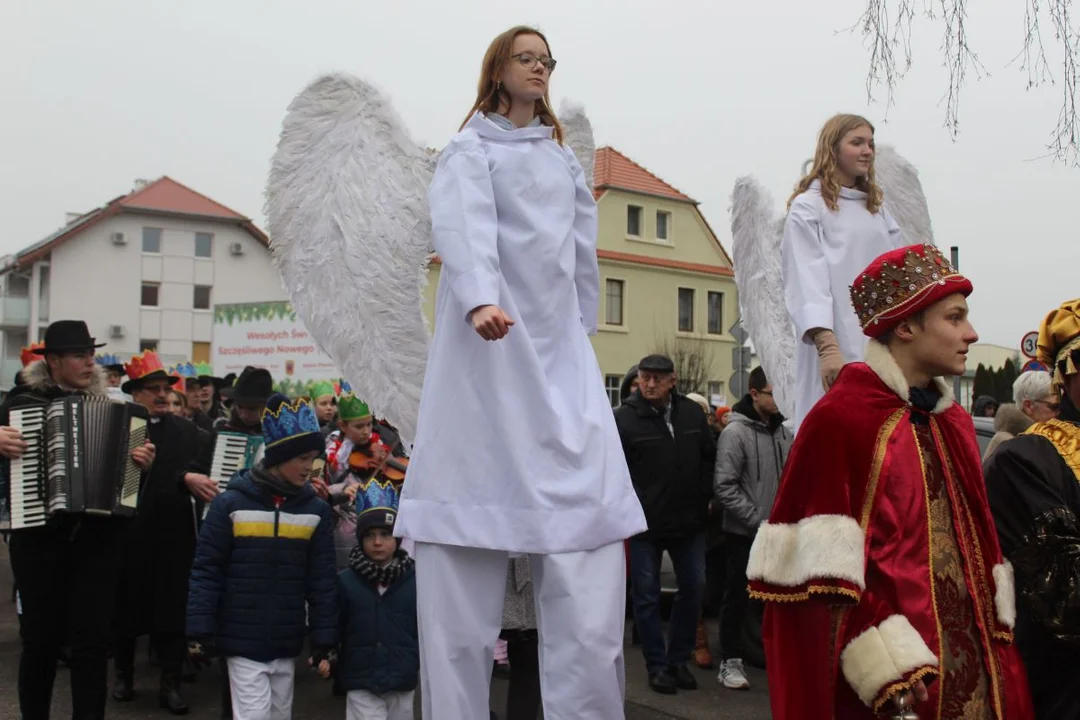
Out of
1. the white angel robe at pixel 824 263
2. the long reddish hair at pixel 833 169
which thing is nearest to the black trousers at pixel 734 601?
the white angel robe at pixel 824 263

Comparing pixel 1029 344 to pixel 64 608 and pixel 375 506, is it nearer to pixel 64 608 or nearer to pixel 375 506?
pixel 375 506

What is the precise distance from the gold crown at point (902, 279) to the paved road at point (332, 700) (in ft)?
12.3

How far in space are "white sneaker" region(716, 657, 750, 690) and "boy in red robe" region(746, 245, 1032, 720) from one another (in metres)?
4.16

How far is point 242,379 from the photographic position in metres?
7.00

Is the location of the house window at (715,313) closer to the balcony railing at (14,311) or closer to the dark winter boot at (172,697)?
the balcony railing at (14,311)

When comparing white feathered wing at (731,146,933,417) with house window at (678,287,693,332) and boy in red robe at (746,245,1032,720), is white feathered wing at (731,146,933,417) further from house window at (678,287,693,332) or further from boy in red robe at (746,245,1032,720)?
house window at (678,287,693,332)

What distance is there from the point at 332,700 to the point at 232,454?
→ 1.51 m

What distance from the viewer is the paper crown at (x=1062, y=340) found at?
3.28 metres

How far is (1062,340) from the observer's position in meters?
3.33

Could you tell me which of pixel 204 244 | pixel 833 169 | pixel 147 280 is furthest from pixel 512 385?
pixel 204 244

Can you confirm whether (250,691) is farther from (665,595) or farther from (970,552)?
(665,595)

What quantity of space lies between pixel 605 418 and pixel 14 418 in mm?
3277

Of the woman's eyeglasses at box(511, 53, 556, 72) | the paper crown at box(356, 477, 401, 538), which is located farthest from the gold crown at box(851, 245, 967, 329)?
the paper crown at box(356, 477, 401, 538)

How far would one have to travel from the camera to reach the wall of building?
5094cm
